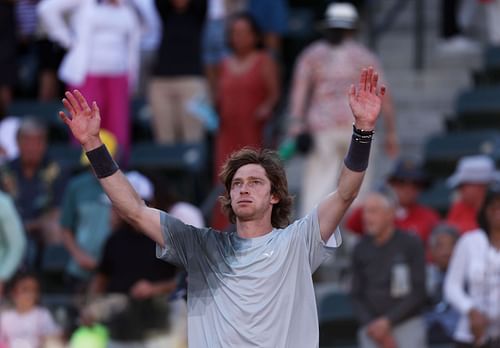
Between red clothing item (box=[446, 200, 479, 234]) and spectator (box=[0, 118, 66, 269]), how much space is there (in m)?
3.15

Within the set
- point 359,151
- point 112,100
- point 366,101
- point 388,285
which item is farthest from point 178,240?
point 112,100

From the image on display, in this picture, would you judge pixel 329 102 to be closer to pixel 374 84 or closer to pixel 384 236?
pixel 384 236

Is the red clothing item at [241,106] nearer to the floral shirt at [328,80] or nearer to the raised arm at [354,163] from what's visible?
the floral shirt at [328,80]

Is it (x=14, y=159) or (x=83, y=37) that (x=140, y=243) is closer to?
(x=14, y=159)

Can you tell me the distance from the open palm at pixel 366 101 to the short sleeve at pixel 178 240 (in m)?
0.83

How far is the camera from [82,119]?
734 centimetres

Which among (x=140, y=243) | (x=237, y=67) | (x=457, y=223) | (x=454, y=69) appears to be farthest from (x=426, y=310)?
(x=454, y=69)

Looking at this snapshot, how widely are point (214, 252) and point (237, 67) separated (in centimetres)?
649

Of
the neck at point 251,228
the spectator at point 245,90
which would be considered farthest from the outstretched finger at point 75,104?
the spectator at point 245,90

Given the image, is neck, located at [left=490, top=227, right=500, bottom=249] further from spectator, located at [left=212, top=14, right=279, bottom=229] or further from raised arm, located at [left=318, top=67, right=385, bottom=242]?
raised arm, located at [left=318, top=67, right=385, bottom=242]

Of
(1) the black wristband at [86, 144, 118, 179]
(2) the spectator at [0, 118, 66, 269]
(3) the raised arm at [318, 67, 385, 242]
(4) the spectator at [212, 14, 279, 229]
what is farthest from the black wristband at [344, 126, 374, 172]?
(2) the spectator at [0, 118, 66, 269]

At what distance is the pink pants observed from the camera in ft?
47.2

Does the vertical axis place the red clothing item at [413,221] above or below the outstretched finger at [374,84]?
below

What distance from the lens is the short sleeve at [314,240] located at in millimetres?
7289
